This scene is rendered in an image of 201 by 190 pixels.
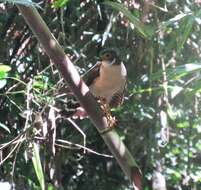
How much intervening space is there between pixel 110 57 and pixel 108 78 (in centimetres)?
10

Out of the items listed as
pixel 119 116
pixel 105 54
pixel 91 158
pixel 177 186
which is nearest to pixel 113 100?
pixel 105 54

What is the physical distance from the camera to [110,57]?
241 cm

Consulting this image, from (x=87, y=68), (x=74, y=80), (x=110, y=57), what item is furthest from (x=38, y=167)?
(x=87, y=68)

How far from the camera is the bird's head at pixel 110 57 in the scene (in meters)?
2.40

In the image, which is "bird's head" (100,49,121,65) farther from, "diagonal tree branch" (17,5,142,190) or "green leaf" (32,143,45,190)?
"diagonal tree branch" (17,5,142,190)

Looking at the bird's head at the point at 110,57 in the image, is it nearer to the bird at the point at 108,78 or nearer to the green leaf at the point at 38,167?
the bird at the point at 108,78

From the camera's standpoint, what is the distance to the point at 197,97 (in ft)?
7.79

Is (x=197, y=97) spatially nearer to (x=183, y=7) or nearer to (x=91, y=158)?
(x=183, y=7)

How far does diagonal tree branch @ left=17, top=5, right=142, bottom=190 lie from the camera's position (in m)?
1.51

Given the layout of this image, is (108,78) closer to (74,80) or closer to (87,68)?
(87,68)

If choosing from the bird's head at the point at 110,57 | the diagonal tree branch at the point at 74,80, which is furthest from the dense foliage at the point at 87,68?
the diagonal tree branch at the point at 74,80

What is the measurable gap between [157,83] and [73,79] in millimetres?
1076

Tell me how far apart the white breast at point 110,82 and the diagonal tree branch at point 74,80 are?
2.74ft

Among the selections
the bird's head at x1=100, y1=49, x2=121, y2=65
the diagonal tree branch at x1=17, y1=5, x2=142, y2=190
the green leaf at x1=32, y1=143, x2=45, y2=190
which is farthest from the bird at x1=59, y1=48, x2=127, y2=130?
the diagonal tree branch at x1=17, y1=5, x2=142, y2=190
